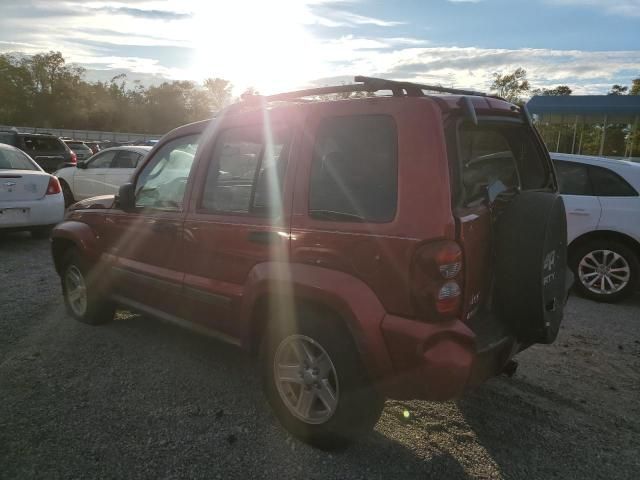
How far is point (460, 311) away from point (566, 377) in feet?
6.43

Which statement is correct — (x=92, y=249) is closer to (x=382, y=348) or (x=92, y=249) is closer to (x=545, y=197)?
(x=382, y=348)

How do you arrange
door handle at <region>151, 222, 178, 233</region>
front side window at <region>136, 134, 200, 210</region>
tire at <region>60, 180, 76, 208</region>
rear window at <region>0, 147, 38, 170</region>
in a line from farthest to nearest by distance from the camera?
tire at <region>60, 180, 76, 208</region> < rear window at <region>0, 147, 38, 170</region> < front side window at <region>136, 134, 200, 210</region> < door handle at <region>151, 222, 178, 233</region>

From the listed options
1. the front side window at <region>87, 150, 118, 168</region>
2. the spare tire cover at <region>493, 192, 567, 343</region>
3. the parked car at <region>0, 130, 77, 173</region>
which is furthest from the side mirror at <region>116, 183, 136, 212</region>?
the parked car at <region>0, 130, 77, 173</region>

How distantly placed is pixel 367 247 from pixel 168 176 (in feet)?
6.69

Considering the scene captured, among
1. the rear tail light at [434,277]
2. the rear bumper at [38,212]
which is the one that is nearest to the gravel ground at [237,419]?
the rear tail light at [434,277]

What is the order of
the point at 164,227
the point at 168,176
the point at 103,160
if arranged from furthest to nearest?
the point at 103,160 → the point at 168,176 → the point at 164,227

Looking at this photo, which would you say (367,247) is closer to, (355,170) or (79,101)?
(355,170)

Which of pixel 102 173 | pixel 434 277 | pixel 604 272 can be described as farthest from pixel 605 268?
pixel 102 173

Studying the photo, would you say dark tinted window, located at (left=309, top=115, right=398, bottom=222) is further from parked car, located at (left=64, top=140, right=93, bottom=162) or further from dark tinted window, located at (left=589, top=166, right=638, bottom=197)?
parked car, located at (left=64, top=140, right=93, bottom=162)

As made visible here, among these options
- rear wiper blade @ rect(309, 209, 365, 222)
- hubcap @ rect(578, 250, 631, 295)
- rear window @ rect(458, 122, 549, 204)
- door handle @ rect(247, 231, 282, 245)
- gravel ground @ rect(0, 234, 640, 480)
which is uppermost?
rear window @ rect(458, 122, 549, 204)

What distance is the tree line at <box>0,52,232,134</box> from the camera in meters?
71.4

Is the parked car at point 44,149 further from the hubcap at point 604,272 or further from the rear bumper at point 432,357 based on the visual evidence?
the rear bumper at point 432,357

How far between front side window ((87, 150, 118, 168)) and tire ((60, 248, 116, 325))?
6.56m

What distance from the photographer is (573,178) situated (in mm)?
6238
